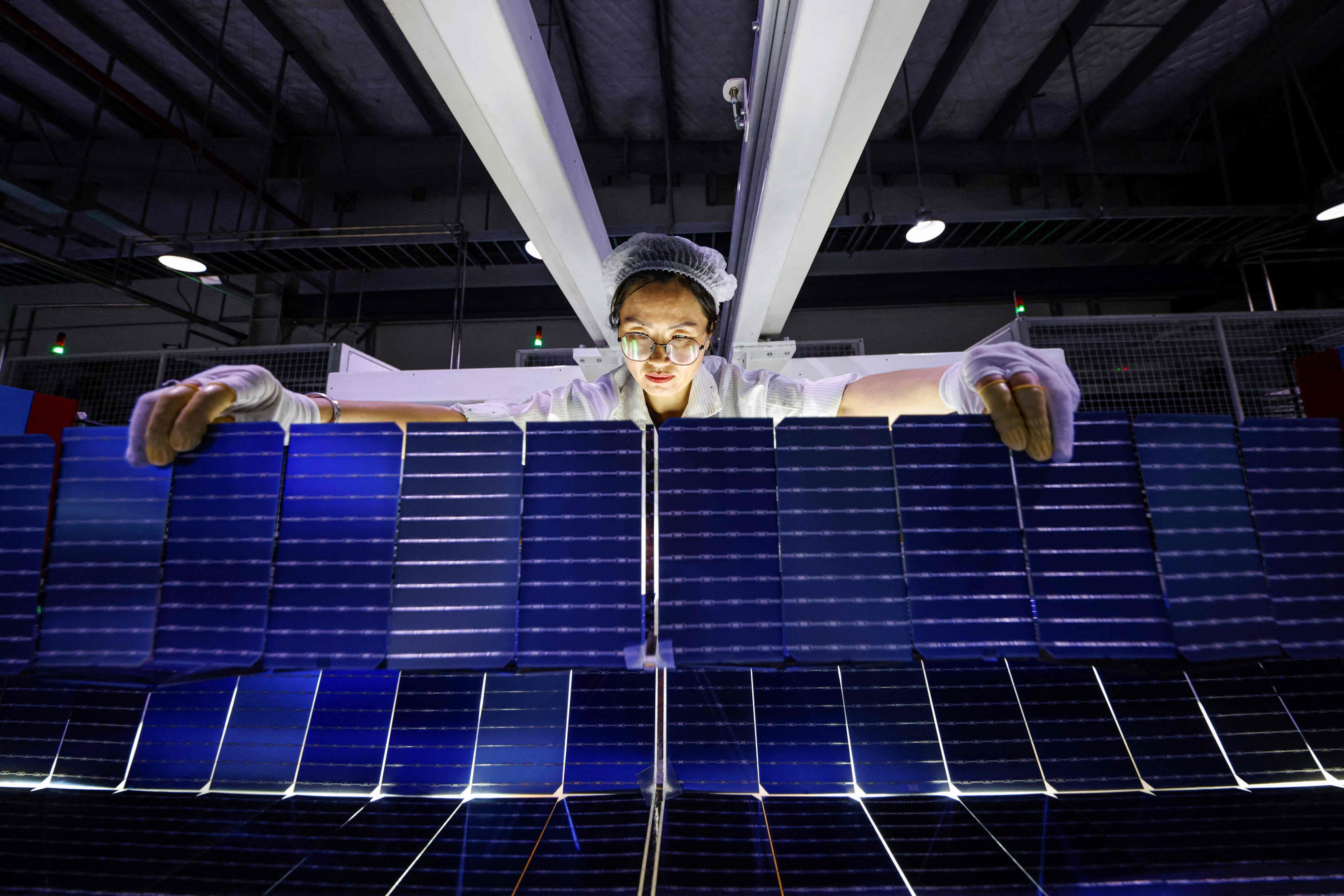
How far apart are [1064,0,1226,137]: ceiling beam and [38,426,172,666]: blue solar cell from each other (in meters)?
6.57

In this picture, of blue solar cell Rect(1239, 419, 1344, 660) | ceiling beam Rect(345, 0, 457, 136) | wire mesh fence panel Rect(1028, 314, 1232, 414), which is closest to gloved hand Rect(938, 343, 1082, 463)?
blue solar cell Rect(1239, 419, 1344, 660)

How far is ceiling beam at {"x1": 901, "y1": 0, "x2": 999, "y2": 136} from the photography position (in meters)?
3.99

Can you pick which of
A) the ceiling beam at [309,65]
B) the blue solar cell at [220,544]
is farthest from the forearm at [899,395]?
the ceiling beam at [309,65]

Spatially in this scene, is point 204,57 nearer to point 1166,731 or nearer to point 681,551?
point 681,551

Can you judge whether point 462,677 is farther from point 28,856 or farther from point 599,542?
point 28,856

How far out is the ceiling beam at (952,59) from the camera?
399cm

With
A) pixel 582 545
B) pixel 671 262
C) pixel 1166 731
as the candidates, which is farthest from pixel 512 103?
pixel 1166 731

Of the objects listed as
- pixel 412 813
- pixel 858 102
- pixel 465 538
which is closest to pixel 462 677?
pixel 412 813

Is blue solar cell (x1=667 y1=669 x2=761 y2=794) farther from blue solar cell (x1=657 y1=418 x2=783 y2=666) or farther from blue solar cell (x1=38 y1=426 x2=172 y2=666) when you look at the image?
blue solar cell (x1=38 y1=426 x2=172 y2=666)

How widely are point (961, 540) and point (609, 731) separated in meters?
0.64

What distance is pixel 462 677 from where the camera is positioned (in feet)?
3.17

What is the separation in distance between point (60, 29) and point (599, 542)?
6893 mm

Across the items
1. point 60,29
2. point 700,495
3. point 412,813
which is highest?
point 60,29

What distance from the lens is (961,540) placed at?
29.8 inches
